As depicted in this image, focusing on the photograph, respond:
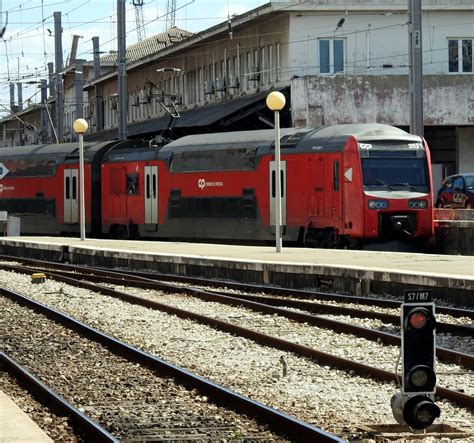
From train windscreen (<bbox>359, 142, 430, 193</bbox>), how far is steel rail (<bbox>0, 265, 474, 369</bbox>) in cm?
645

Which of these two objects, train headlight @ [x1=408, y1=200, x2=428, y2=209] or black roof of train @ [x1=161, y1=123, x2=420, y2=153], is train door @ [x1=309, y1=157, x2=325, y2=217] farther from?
train headlight @ [x1=408, y1=200, x2=428, y2=209]

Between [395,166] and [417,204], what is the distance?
1044 mm

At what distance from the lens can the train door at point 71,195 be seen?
145ft

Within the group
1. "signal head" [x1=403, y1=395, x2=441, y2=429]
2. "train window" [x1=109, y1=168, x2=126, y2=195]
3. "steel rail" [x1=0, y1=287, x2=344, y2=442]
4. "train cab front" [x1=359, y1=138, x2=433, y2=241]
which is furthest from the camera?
"train window" [x1=109, y1=168, x2=126, y2=195]

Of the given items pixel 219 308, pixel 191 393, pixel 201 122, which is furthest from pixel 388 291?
pixel 201 122

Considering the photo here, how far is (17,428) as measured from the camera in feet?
30.1

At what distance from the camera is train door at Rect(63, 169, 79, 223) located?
44250 millimetres

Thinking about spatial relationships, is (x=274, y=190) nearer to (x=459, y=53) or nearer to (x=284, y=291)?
(x=284, y=291)

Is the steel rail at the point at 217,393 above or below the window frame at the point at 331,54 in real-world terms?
below

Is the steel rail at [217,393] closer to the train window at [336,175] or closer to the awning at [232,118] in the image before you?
the train window at [336,175]

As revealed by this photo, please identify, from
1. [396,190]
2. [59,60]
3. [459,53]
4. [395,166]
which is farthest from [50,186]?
[396,190]

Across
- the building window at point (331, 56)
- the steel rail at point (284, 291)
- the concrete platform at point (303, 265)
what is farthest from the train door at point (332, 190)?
the building window at point (331, 56)

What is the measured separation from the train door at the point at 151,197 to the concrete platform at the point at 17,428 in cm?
2955

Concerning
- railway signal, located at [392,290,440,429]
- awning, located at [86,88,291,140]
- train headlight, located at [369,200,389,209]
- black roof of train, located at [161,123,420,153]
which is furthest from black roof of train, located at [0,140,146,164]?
railway signal, located at [392,290,440,429]
